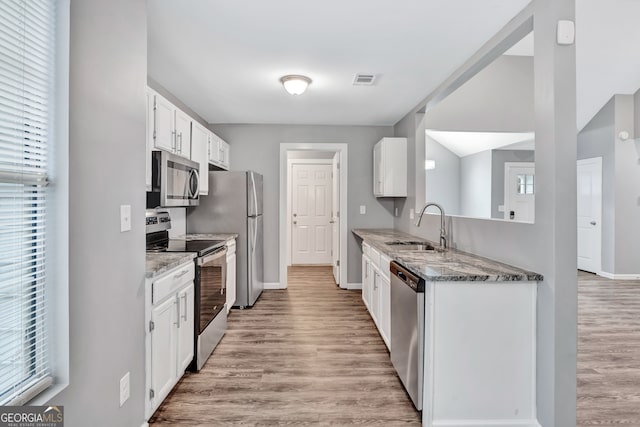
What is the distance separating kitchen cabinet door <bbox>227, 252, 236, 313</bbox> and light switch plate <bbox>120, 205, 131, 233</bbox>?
203cm

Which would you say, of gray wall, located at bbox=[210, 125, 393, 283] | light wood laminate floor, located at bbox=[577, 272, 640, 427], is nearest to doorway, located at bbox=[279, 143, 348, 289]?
gray wall, located at bbox=[210, 125, 393, 283]

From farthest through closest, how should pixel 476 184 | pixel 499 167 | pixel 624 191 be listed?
pixel 476 184 → pixel 499 167 → pixel 624 191

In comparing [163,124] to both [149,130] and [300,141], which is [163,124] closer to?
[149,130]

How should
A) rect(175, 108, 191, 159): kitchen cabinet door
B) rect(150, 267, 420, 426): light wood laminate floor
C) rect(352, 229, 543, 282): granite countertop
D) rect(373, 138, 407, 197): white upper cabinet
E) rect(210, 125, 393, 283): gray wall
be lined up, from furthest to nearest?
rect(210, 125, 393, 283): gray wall
rect(373, 138, 407, 197): white upper cabinet
rect(175, 108, 191, 159): kitchen cabinet door
rect(150, 267, 420, 426): light wood laminate floor
rect(352, 229, 543, 282): granite countertop

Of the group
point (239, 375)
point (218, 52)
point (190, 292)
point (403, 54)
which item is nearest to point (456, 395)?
point (239, 375)

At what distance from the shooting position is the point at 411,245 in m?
3.49

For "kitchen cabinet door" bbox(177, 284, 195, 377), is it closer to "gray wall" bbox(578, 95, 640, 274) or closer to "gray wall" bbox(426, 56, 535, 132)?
"gray wall" bbox(426, 56, 535, 132)

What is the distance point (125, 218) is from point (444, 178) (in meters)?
6.28

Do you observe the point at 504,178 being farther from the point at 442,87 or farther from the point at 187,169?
the point at 187,169

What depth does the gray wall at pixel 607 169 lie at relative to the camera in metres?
5.43

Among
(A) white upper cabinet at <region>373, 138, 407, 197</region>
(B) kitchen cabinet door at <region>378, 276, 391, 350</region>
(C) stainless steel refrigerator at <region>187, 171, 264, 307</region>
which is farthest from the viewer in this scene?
(A) white upper cabinet at <region>373, 138, 407, 197</region>

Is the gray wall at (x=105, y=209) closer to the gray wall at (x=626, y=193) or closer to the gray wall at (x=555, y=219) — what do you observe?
the gray wall at (x=555, y=219)

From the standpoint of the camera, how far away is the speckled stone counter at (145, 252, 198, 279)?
75.3 inches

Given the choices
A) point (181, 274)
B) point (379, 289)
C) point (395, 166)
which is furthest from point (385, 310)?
point (395, 166)
